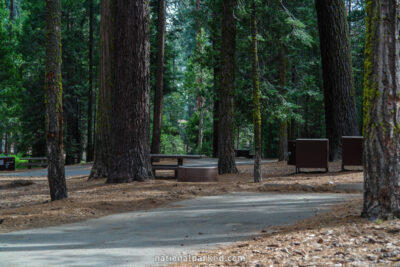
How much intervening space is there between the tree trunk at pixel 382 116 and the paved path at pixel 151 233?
5.31ft

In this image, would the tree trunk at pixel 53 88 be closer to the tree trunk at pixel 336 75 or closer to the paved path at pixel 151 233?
the paved path at pixel 151 233

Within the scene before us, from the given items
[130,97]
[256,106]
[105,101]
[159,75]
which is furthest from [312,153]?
[159,75]

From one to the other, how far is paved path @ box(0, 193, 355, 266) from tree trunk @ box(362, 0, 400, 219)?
1.62 meters

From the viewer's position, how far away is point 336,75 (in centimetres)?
1705

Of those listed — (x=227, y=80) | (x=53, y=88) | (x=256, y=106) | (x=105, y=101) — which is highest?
(x=227, y=80)

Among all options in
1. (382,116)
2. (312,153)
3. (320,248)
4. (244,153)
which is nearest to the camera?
(320,248)

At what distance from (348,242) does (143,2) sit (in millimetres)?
10089

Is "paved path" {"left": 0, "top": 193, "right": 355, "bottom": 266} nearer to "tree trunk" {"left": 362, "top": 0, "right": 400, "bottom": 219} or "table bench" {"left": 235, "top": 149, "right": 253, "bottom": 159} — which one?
"tree trunk" {"left": 362, "top": 0, "right": 400, "bottom": 219}

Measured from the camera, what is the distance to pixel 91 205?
9.05 m

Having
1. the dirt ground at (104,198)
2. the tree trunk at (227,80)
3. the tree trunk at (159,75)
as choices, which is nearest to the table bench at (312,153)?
the dirt ground at (104,198)

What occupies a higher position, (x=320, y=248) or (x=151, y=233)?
(x=320, y=248)

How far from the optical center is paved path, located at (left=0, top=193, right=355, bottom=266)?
529cm

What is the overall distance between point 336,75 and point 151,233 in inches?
494

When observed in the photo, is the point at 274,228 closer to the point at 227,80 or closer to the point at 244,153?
the point at 227,80
